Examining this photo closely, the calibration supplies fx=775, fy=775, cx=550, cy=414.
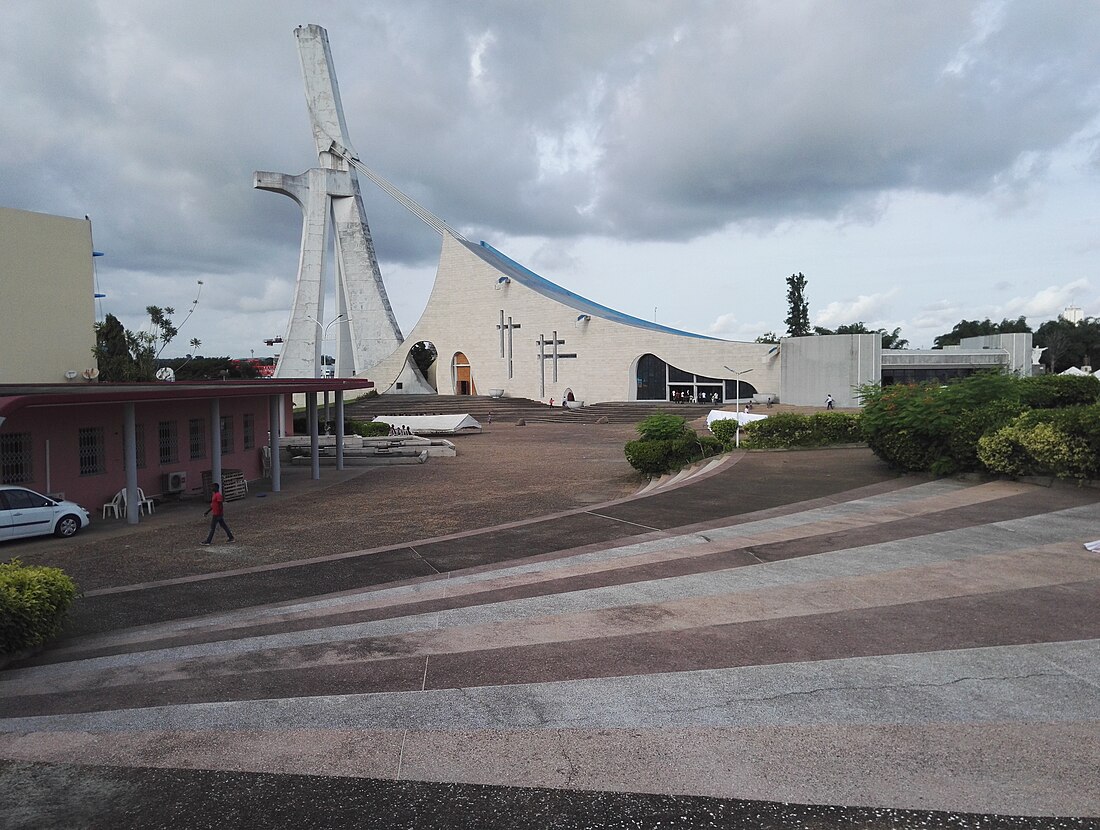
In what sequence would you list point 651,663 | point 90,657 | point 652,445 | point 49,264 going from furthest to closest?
point 49,264 < point 652,445 < point 90,657 < point 651,663

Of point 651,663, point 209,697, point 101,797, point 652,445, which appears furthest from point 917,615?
point 652,445

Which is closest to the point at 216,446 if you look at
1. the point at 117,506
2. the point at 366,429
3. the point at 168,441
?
the point at 117,506

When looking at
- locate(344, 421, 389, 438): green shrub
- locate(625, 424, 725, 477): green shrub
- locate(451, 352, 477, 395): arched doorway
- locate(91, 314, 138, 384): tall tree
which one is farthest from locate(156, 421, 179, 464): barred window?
locate(451, 352, 477, 395): arched doorway

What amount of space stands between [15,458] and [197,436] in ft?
14.9

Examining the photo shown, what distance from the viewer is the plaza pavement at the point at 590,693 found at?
3943 millimetres

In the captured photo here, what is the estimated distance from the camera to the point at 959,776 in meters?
4.08

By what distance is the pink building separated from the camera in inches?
511

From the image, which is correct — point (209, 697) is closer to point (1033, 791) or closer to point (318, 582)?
point (318, 582)

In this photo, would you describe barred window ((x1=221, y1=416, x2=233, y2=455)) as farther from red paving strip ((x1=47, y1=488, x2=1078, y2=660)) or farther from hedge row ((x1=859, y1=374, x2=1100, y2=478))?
hedge row ((x1=859, y1=374, x2=1100, y2=478))

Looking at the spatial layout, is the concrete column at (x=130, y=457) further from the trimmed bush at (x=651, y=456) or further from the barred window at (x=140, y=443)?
the trimmed bush at (x=651, y=456)

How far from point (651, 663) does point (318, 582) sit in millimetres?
4783

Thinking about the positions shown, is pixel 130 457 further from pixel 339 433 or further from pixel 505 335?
pixel 505 335

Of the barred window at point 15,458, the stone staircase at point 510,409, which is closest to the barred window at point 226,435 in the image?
the barred window at point 15,458

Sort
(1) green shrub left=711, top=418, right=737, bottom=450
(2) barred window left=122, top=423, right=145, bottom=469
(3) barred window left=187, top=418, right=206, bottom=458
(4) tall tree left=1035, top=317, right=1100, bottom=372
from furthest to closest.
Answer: (4) tall tree left=1035, top=317, right=1100, bottom=372 < (1) green shrub left=711, top=418, right=737, bottom=450 < (3) barred window left=187, top=418, right=206, bottom=458 < (2) barred window left=122, top=423, right=145, bottom=469
